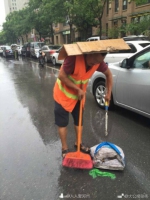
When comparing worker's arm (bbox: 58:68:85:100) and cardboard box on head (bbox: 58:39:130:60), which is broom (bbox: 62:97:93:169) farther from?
cardboard box on head (bbox: 58:39:130:60)

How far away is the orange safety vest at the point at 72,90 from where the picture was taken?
7.49 feet

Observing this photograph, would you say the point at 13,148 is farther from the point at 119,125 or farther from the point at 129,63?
the point at 129,63

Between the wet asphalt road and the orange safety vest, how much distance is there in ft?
2.98

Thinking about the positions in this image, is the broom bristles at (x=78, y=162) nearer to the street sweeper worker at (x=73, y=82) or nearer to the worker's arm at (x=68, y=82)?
the street sweeper worker at (x=73, y=82)

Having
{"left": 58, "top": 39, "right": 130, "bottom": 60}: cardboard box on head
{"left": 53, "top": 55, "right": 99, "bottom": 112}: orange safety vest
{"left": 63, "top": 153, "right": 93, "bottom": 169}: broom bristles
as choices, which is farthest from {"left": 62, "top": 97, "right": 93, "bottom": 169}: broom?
{"left": 58, "top": 39, "right": 130, "bottom": 60}: cardboard box on head

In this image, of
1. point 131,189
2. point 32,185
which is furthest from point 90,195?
point 32,185

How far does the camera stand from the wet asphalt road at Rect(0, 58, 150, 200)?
7.31 feet

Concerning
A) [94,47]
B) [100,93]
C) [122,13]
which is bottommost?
[100,93]

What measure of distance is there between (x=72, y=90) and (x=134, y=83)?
1.72 metres

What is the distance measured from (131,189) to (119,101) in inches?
88.8

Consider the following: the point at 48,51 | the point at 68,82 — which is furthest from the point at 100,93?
the point at 48,51

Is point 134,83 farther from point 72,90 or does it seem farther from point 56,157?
point 56,157

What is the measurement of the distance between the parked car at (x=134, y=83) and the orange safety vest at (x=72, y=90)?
1467mm

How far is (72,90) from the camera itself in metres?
2.50
